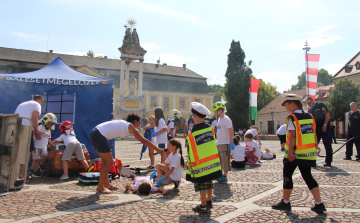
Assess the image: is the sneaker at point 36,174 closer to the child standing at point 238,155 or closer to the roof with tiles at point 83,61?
the child standing at point 238,155

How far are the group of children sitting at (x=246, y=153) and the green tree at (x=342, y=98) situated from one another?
1299 inches

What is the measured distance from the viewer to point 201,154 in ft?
13.9

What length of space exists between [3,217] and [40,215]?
46 cm

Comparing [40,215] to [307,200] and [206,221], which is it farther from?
[307,200]

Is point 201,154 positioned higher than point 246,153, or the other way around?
point 201,154

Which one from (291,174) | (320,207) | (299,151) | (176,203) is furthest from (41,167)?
(320,207)

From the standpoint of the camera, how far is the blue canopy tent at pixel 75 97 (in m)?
9.30

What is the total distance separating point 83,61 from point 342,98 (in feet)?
133

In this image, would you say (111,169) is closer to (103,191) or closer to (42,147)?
(103,191)

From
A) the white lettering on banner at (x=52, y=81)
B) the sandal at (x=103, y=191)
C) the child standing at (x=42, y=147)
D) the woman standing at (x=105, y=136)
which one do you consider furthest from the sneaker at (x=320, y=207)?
the white lettering on banner at (x=52, y=81)

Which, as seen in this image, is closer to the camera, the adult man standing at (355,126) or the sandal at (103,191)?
the sandal at (103,191)

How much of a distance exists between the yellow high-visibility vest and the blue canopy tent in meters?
5.91

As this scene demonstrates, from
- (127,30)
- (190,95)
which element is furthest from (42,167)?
(190,95)

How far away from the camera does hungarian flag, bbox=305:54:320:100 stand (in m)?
19.1
